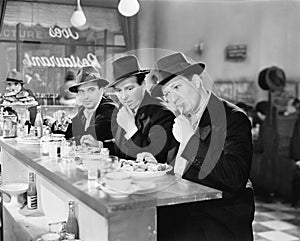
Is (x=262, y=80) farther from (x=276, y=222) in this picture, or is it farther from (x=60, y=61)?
(x=60, y=61)

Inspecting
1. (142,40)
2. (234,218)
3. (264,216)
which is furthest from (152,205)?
(142,40)

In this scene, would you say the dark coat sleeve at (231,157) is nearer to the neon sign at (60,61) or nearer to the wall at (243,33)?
the wall at (243,33)

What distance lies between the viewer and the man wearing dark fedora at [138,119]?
3.00 metres

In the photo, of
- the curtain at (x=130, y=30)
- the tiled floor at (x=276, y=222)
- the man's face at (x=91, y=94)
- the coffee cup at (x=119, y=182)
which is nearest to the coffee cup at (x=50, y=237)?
the coffee cup at (x=119, y=182)

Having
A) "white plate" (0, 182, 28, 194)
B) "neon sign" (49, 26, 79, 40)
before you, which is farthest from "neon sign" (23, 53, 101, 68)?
"white plate" (0, 182, 28, 194)

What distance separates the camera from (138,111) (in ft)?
10.4

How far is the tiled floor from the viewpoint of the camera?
481 centimetres

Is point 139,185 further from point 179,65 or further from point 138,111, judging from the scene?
point 138,111

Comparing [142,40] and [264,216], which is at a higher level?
[142,40]

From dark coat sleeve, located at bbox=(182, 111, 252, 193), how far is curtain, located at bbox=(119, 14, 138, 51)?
7502mm

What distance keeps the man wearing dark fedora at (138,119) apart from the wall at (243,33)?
3557 mm

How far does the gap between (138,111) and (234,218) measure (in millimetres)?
1040

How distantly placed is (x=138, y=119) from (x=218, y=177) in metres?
0.95

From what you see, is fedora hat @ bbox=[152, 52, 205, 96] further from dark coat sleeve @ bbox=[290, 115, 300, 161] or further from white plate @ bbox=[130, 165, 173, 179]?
dark coat sleeve @ bbox=[290, 115, 300, 161]
